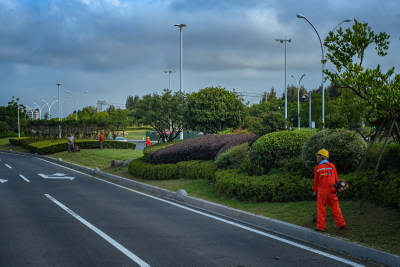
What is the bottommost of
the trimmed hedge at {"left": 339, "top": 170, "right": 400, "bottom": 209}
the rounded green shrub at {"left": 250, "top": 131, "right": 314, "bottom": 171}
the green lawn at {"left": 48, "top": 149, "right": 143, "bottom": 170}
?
the green lawn at {"left": 48, "top": 149, "right": 143, "bottom": 170}

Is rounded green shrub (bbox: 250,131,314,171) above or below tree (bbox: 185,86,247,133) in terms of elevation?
below

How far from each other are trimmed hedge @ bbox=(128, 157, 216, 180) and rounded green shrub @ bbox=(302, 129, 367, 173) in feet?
14.1

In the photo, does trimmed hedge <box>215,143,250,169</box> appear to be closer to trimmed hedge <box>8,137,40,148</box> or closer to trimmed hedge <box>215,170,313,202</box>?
trimmed hedge <box>215,170,313,202</box>

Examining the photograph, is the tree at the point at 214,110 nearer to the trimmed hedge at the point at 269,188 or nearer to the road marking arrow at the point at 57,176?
the road marking arrow at the point at 57,176

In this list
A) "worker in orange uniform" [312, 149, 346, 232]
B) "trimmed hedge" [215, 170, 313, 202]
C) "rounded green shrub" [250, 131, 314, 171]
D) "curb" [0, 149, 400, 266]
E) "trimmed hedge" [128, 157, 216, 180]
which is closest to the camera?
"curb" [0, 149, 400, 266]

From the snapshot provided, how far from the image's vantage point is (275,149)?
12656 millimetres

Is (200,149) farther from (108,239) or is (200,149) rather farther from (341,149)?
(108,239)

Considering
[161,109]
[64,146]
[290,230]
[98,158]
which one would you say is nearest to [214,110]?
[161,109]

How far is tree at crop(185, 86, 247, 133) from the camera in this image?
74.5 feet

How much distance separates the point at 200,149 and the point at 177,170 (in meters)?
1.47

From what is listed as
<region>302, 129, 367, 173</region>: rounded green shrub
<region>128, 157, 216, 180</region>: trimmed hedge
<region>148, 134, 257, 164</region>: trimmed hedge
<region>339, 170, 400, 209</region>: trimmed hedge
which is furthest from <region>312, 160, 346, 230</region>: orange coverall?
<region>148, 134, 257, 164</region>: trimmed hedge

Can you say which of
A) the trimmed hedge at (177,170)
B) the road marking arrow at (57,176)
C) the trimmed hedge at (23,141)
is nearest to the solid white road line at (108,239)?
the trimmed hedge at (177,170)

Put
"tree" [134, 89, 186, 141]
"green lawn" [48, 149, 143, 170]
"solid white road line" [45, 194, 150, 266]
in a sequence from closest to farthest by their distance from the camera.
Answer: "solid white road line" [45, 194, 150, 266]
"tree" [134, 89, 186, 141]
"green lawn" [48, 149, 143, 170]

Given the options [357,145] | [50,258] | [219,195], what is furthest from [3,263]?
[357,145]
